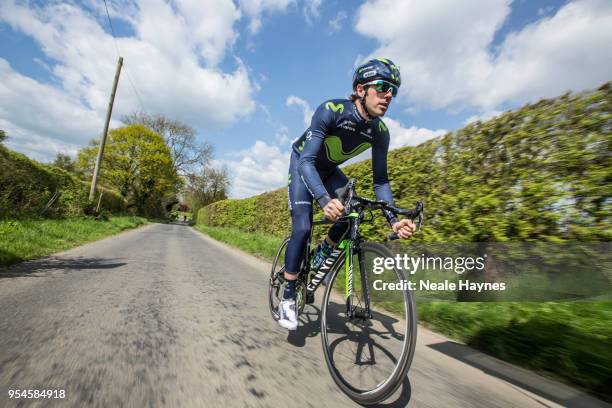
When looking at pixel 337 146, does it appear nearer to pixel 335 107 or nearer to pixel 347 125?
pixel 347 125

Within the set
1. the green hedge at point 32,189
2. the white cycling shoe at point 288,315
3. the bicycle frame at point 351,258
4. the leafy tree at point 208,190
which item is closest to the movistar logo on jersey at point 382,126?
the bicycle frame at point 351,258

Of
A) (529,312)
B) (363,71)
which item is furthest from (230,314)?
(529,312)

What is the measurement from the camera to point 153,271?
18.2 ft

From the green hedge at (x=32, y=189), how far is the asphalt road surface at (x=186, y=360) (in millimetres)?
8526

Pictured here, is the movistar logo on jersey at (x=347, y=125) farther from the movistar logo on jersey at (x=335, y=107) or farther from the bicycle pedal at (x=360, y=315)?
the bicycle pedal at (x=360, y=315)

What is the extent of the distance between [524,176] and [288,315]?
121 inches

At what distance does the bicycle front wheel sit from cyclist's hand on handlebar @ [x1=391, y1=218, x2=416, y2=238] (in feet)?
0.73

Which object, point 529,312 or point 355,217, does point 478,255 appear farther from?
point 355,217

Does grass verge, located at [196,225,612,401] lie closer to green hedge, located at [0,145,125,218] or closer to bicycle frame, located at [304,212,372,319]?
bicycle frame, located at [304,212,372,319]

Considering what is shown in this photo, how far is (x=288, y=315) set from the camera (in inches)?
105

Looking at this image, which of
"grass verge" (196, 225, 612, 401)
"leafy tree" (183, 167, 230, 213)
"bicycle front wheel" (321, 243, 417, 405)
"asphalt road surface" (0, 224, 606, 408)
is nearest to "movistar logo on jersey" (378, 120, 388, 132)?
"bicycle front wheel" (321, 243, 417, 405)

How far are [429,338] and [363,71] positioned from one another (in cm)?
278

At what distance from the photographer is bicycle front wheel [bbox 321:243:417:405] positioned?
1717mm

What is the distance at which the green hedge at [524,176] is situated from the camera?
114 inches
